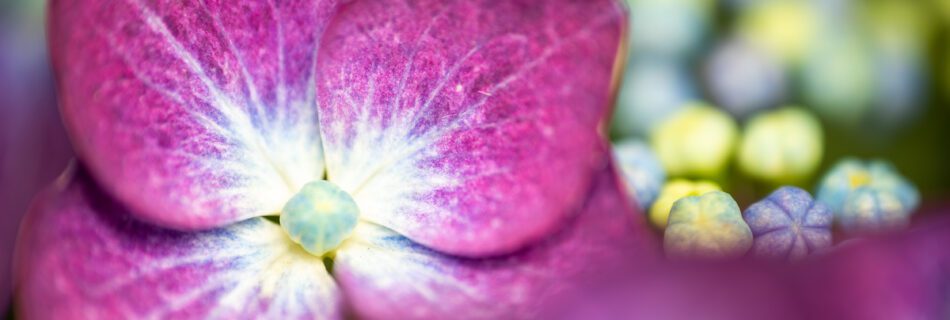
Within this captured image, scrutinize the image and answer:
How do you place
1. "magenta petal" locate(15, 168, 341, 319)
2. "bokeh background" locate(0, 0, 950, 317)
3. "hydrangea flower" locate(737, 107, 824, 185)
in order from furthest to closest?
"bokeh background" locate(0, 0, 950, 317)
"hydrangea flower" locate(737, 107, 824, 185)
"magenta petal" locate(15, 168, 341, 319)

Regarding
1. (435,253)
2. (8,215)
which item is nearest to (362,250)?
(435,253)

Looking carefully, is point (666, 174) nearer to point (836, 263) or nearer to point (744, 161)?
point (744, 161)

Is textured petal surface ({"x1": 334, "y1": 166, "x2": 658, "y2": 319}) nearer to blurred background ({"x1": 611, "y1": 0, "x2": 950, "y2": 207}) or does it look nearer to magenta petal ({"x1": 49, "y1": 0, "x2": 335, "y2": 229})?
magenta petal ({"x1": 49, "y1": 0, "x2": 335, "y2": 229})

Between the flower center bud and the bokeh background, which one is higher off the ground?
the flower center bud

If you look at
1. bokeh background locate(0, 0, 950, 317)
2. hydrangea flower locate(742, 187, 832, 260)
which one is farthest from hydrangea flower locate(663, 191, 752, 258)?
bokeh background locate(0, 0, 950, 317)

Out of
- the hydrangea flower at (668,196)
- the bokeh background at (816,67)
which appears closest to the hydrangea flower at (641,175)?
the hydrangea flower at (668,196)
